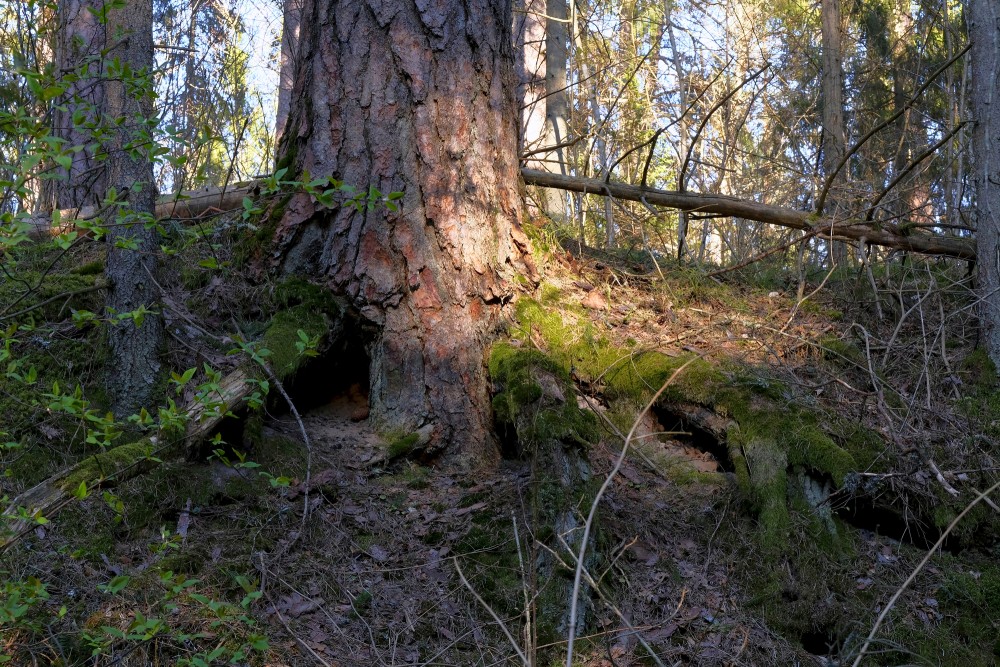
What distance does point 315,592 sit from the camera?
3.58m

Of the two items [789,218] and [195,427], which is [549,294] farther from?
[195,427]

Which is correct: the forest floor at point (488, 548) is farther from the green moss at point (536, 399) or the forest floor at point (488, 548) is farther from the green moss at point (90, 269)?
the green moss at point (90, 269)

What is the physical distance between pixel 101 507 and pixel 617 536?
2.59m

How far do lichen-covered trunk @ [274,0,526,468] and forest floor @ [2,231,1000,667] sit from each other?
0.36m

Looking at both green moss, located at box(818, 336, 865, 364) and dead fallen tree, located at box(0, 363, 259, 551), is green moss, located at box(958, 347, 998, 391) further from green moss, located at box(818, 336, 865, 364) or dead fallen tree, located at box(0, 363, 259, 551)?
dead fallen tree, located at box(0, 363, 259, 551)

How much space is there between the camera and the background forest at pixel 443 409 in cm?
330

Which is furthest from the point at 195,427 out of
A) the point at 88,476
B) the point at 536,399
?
the point at 536,399

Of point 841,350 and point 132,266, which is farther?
point 841,350

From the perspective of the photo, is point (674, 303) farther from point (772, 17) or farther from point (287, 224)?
point (772, 17)

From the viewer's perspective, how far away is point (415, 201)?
464 centimetres

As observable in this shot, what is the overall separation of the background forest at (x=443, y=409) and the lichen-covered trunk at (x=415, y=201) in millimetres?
20

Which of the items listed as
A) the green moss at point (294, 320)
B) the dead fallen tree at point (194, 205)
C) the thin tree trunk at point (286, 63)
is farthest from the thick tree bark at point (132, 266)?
the thin tree trunk at point (286, 63)

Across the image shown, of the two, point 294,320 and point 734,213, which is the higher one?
point 734,213

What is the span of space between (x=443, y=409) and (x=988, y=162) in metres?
4.23
